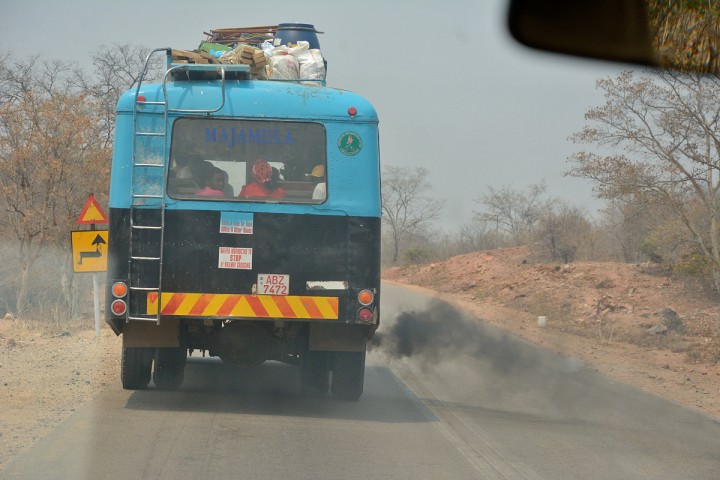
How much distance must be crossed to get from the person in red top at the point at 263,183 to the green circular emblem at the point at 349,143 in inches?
27.5

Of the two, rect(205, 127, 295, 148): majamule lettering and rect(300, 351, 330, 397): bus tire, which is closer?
rect(205, 127, 295, 148): majamule lettering

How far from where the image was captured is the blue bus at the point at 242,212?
27.3 ft

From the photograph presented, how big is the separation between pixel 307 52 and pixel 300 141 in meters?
1.52

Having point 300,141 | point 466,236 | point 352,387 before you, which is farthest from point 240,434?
point 466,236

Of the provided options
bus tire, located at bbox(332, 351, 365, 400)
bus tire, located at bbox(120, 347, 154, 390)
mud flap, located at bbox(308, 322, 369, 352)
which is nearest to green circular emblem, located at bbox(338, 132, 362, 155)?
mud flap, located at bbox(308, 322, 369, 352)

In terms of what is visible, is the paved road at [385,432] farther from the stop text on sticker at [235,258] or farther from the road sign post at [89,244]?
the road sign post at [89,244]

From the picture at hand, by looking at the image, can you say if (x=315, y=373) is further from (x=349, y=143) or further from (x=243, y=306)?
(x=349, y=143)

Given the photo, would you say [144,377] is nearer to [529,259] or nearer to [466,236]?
[529,259]

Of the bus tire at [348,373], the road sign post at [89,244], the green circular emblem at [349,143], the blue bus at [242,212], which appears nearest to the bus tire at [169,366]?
the blue bus at [242,212]

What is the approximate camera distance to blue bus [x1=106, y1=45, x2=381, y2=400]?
833 centimetres

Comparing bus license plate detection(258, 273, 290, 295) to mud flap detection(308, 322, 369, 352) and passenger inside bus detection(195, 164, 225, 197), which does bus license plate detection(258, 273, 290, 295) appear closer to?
mud flap detection(308, 322, 369, 352)

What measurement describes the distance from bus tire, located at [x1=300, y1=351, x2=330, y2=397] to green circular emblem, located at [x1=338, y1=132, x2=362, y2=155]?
2.33 meters

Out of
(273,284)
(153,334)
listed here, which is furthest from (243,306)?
(153,334)

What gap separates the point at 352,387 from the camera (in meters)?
9.63
